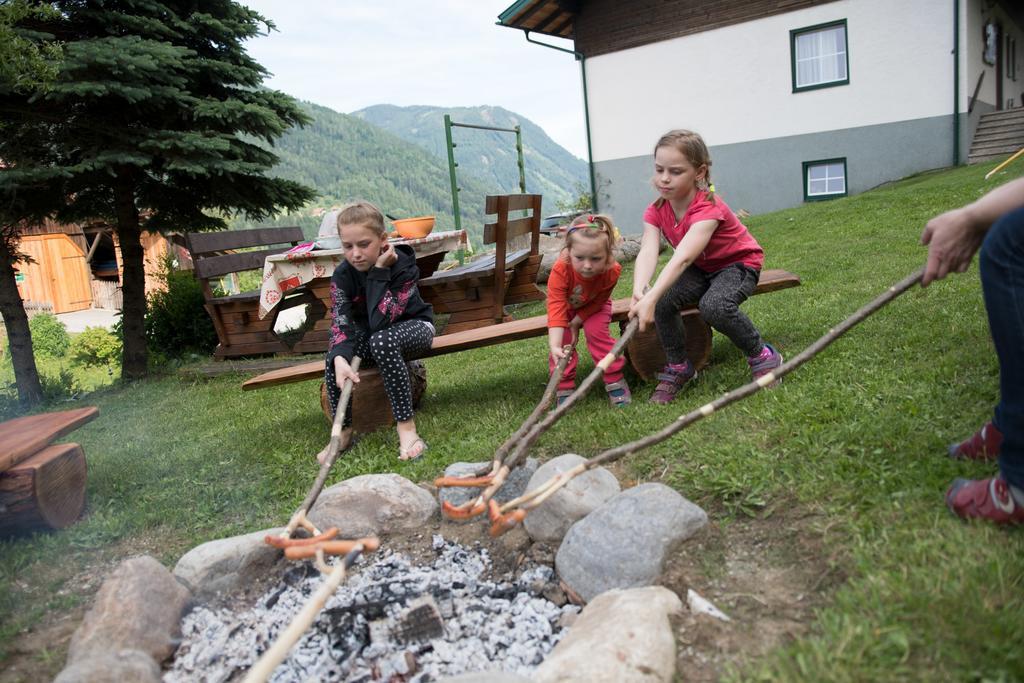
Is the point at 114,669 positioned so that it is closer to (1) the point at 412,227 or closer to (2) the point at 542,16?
(1) the point at 412,227

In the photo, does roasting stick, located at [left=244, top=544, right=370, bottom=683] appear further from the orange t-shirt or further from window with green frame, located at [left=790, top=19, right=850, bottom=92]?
window with green frame, located at [left=790, top=19, right=850, bottom=92]

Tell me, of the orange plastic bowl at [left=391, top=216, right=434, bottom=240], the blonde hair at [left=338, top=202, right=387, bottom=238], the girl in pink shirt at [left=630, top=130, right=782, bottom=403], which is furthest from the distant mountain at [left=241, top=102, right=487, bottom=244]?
the girl in pink shirt at [left=630, top=130, right=782, bottom=403]

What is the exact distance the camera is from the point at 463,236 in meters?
7.76

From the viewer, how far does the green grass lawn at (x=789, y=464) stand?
161 cm

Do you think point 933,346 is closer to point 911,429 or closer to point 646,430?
point 911,429

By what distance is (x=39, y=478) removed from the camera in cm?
292

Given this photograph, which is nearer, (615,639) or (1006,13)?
(615,639)

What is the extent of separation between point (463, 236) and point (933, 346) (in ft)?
17.1

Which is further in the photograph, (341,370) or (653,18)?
(653,18)

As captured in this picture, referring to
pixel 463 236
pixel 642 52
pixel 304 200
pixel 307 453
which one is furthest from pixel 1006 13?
pixel 307 453

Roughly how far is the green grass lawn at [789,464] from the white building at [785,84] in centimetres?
970

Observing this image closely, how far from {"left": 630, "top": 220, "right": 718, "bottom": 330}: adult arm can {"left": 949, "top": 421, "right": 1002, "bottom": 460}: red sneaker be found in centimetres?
124

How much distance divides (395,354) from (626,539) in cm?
189

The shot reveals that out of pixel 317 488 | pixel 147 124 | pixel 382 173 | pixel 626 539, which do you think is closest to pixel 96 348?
pixel 147 124
